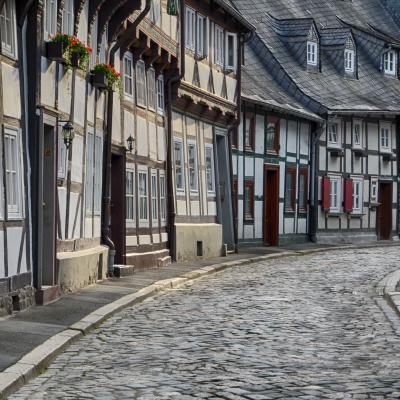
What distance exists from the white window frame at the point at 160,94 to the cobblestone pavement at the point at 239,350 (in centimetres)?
719

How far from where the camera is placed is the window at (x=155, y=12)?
24391 millimetres

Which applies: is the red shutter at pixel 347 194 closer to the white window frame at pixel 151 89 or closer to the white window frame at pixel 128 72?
the white window frame at pixel 151 89

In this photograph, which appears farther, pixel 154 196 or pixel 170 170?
pixel 170 170

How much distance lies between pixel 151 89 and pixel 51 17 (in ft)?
29.1

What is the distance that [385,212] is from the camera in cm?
4628

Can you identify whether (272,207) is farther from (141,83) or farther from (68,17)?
(68,17)

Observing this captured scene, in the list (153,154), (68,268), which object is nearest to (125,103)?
(153,154)

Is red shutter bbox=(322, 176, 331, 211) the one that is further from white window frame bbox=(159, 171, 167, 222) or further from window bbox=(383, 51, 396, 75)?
white window frame bbox=(159, 171, 167, 222)

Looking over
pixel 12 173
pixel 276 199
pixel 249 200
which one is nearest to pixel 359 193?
pixel 276 199

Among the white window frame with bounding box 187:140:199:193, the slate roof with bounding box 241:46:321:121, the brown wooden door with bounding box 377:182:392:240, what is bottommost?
the brown wooden door with bounding box 377:182:392:240

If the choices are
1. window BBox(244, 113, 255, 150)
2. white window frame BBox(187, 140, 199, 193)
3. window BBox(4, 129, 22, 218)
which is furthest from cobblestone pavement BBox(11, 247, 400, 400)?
window BBox(244, 113, 255, 150)

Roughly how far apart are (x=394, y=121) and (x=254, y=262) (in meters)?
18.0

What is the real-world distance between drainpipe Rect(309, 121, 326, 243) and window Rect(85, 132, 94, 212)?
2147 cm

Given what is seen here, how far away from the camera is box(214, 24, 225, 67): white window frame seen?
3111 cm
